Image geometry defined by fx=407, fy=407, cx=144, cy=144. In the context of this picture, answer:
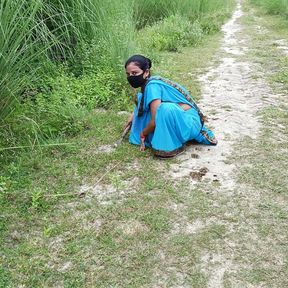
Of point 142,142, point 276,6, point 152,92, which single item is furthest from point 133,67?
point 276,6

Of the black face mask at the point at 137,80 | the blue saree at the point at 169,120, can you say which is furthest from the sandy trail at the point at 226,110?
the black face mask at the point at 137,80

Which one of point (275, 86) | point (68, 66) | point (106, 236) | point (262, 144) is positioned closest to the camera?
point (106, 236)

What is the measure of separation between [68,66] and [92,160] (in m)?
1.94

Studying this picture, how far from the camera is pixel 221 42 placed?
9.32m

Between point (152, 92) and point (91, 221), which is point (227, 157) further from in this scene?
point (91, 221)

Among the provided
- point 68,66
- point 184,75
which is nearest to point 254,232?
point 68,66

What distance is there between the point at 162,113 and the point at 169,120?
3.5 inches

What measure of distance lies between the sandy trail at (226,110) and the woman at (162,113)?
0.17 metres

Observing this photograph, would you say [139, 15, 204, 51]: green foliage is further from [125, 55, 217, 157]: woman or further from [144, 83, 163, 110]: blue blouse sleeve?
[144, 83, 163, 110]: blue blouse sleeve

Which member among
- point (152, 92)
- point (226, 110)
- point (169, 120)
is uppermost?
point (152, 92)

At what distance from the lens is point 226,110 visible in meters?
4.73

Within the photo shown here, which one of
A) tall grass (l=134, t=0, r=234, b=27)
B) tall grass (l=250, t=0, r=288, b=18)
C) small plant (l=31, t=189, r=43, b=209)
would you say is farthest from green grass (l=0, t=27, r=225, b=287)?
tall grass (l=250, t=0, r=288, b=18)

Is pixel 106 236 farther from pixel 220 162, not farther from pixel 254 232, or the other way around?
pixel 220 162

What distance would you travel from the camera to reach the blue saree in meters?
3.48
